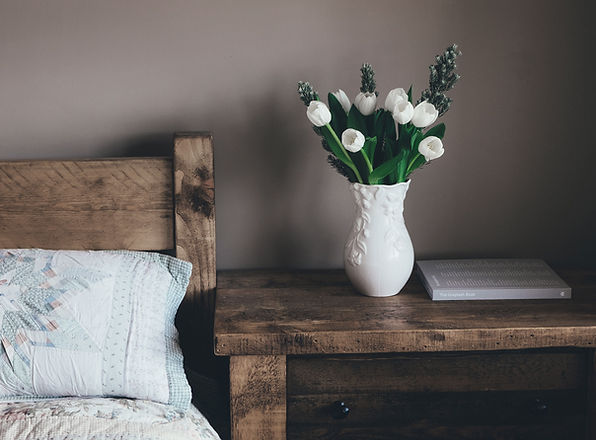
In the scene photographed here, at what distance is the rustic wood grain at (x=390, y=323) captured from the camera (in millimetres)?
1272

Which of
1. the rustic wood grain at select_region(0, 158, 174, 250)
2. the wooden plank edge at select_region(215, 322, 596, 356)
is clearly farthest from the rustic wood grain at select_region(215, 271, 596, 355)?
the rustic wood grain at select_region(0, 158, 174, 250)

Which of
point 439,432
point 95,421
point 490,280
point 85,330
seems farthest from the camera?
point 490,280

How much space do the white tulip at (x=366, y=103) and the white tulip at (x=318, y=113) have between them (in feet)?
0.33

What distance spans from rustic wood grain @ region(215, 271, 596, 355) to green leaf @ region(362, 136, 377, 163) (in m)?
0.32

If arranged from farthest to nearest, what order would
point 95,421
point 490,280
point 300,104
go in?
point 300,104
point 490,280
point 95,421

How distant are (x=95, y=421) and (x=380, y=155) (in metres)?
0.79

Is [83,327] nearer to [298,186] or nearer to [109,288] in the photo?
[109,288]

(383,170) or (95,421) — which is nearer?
(95,421)

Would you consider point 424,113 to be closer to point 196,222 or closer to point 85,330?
point 196,222

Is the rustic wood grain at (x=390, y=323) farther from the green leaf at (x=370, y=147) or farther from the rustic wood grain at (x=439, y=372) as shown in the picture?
the green leaf at (x=370, y=147)

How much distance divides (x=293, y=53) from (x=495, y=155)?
1.93 ft

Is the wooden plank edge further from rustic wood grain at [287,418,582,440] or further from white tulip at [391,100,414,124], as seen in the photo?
white tulip at [391,100,414,124]

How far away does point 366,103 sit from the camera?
1.39 meters

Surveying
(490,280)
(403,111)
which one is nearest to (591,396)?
(490,280)
